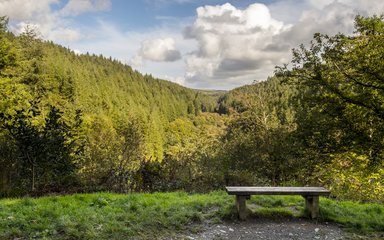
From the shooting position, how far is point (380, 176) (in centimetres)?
923

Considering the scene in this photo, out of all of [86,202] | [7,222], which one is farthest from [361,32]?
[7,222]

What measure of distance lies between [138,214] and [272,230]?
2.66 meters

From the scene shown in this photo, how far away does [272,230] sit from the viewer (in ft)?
21.7

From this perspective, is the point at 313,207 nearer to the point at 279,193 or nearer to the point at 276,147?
the point at 279,193

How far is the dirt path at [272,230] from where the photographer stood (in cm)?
620

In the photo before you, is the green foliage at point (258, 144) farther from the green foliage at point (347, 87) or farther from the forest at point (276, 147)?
the green foliage at point (347, 87)

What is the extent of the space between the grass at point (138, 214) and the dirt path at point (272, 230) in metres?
0.29

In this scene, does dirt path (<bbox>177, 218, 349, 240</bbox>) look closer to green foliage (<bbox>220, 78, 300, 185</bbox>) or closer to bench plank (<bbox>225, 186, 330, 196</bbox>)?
bench plank (<bbox>225, 186, 330, 196</bbox>)

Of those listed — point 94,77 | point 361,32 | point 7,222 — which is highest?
point 94,77

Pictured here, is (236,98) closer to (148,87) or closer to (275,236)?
(275,236)

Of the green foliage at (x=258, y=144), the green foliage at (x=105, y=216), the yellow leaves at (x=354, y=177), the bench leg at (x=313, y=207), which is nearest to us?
the green foliage at (x=105, y=216)

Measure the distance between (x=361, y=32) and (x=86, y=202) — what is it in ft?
23.2

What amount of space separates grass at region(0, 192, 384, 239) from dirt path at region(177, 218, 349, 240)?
0.29m

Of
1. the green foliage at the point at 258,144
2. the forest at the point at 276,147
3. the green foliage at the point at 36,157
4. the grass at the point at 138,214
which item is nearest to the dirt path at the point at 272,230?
the grass at the point at 138,214
